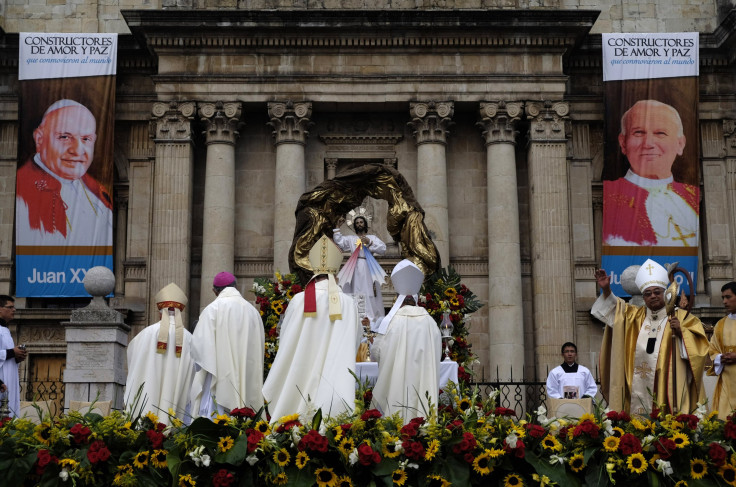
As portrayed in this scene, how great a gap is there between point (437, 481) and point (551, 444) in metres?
1.14

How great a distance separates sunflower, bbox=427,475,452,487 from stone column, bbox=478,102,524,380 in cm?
1508

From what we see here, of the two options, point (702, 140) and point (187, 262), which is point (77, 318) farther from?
point (702, 140)

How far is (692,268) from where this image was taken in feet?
84.9

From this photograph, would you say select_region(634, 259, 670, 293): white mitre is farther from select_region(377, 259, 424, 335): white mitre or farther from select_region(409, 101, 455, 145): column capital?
select_region(409, 101, 455, 145): column capital

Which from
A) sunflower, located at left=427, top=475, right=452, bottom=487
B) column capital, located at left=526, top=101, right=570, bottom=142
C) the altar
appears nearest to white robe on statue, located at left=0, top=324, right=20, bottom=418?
the altar

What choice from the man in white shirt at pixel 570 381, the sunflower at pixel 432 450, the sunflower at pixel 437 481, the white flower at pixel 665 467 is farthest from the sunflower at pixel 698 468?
the man in white shirt at pixel 570 381

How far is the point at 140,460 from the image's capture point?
970cm

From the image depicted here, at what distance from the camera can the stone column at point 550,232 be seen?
25.0 m

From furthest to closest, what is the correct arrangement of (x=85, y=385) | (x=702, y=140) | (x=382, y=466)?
(x=702, y=140)
(x=85, y=385)
(x=382, y=466)

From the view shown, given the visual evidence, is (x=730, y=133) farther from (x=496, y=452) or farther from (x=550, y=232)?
(x=496, y=452)

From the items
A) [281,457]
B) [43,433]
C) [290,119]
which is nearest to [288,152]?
[290,119]

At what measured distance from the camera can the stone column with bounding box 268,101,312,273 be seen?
2566cm

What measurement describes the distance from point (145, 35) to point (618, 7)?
12.9m

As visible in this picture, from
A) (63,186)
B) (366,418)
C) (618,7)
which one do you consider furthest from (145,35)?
(366,418)
